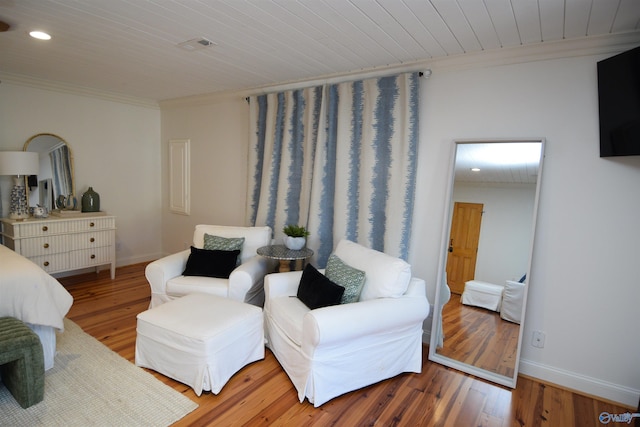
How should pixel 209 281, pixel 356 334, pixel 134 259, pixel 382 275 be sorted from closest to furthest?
pixel 356 334 < pixel 382 275 < pixel 209 281 < pixel 134 259

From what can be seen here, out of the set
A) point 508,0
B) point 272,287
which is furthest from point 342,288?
point 508,0

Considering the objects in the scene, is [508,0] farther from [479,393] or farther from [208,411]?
[208,411]

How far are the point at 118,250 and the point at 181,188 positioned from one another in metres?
1.20

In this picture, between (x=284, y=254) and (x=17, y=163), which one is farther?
(x=17, y=163)

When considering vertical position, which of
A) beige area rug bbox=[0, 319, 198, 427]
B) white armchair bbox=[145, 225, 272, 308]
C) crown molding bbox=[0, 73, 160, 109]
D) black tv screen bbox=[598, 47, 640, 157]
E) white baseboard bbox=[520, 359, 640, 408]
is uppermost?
crown molding bbox=[0, 73, 160, 109]

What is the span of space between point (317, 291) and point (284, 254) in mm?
691

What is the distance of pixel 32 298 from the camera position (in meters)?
2.13

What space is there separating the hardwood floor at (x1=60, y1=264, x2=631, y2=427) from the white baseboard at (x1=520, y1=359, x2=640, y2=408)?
49 mm

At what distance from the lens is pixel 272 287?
2.69 metres

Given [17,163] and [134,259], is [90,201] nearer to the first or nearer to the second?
[17,163]

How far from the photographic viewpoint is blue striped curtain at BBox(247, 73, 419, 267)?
2.84 metres

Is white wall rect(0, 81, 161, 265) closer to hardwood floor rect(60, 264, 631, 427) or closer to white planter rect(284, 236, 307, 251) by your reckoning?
hardwood floor rect(60, 264, 631, 427)

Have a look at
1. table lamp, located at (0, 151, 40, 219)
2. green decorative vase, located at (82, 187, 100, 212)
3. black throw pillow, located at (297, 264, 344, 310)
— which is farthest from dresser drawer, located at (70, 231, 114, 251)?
black throw pillow, located at (297, 264, 344, 310)

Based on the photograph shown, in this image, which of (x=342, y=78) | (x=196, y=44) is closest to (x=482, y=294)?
(x=342, y=78)
